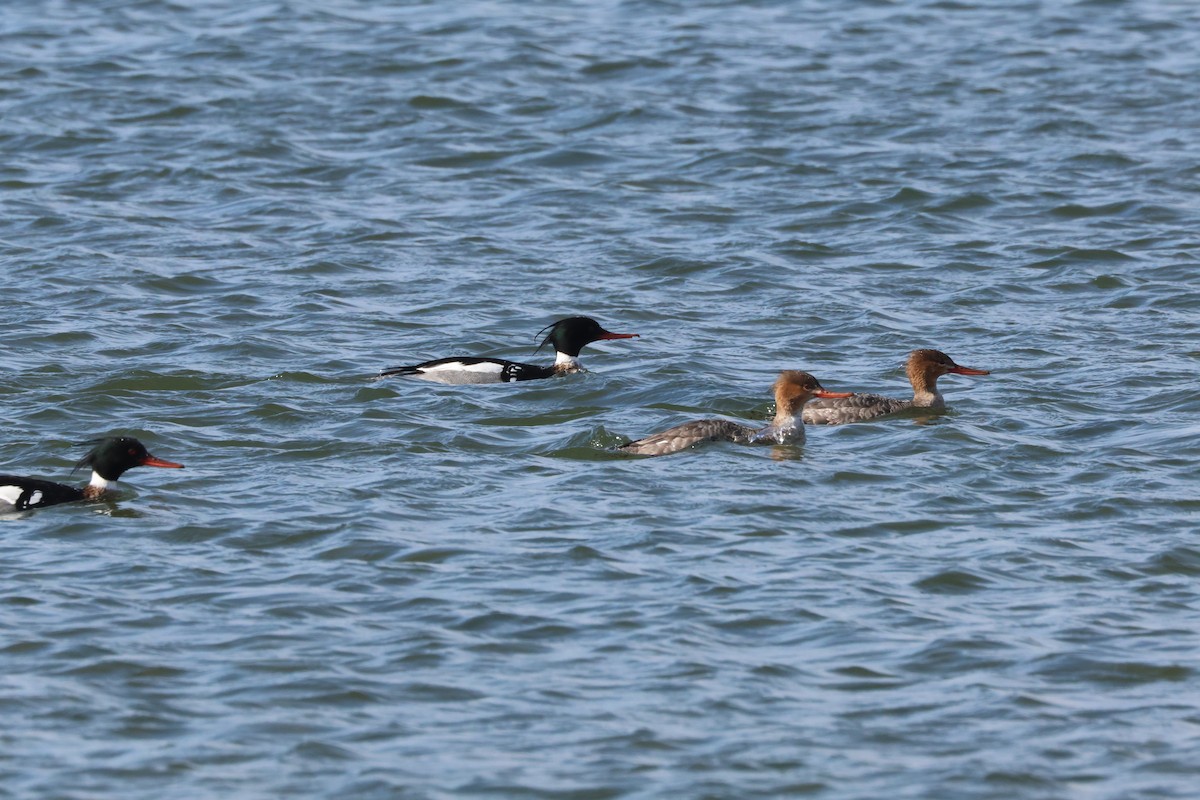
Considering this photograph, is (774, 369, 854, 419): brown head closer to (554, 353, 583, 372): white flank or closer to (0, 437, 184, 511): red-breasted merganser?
(554, 353, 583, 372): white flank

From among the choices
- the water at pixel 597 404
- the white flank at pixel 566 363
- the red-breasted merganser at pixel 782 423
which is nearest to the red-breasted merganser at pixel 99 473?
the water at pixel 597 404

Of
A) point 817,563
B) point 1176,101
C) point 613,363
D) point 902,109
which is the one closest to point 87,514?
point 817,563

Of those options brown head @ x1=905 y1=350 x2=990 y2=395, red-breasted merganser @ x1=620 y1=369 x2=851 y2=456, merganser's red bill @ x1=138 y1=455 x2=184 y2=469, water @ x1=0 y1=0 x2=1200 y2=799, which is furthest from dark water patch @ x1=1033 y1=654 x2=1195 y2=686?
merganser's red bill @ x1=138 y1=455 x2=184 y2=469

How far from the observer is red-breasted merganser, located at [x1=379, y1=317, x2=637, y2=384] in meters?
14.9

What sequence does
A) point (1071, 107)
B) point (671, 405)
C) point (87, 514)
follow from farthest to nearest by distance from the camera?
1. point (1071, 107)
2. point (671, 405)
3. point (87, 514)

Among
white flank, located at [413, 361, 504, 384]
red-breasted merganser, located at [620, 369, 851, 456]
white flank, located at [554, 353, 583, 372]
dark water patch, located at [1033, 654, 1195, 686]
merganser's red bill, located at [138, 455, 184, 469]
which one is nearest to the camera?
dark water patch, located at [1033, 654, 1195, 686]

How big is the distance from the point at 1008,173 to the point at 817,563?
38.4 ft

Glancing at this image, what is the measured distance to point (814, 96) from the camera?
963 inches

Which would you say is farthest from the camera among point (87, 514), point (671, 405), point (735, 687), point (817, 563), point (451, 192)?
point (451, 192)

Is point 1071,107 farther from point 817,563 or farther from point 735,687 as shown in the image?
point 735,687

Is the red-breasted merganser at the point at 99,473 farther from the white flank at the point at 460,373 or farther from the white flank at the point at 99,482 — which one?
the white flank at the point at 460,373

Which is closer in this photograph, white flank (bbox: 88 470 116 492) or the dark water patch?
the dark water patch

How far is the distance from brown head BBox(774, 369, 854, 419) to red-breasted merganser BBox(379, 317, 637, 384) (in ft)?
7.63

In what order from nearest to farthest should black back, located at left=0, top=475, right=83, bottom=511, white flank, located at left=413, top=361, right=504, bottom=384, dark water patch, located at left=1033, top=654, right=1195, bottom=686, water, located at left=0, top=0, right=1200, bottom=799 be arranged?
1. water, located at left=0, top=0, right=1200, bottom=799
2. dark water patch, located at left=1033, top=654, right=1195, bottom=686
3. black back, located at left=0, top=475, right=83, bottom=511
4. white flank, located at left=413, top=361, right=504, bottom=384
